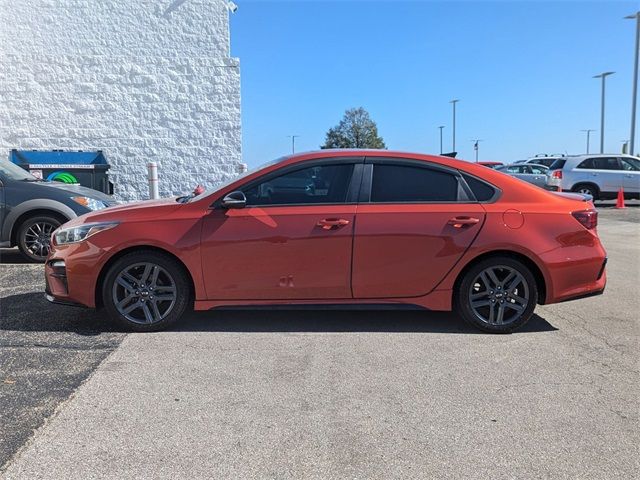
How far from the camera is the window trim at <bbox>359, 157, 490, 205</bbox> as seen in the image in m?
4.83

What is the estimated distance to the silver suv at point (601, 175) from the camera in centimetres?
1852

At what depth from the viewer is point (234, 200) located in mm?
4680

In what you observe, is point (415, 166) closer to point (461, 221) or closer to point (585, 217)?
point (461, 221)

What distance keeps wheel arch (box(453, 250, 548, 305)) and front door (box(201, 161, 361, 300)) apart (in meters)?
0.99

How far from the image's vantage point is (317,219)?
4.70m

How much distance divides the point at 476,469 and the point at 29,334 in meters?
3.77

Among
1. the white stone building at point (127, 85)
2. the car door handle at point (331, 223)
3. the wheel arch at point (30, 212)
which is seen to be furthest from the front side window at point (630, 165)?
the wheel arch at point (30, 212)

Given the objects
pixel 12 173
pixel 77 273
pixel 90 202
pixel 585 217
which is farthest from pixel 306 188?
pixel 12 173

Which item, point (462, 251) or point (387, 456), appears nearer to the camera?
point (387, 456)

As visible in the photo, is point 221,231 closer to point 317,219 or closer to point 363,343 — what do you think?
point 317,219

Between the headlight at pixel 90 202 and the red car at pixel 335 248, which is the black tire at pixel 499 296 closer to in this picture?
the red car at pixel 335 248

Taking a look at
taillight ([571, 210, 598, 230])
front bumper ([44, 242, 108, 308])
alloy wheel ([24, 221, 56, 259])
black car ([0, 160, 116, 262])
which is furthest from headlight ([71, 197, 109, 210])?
taillight ([571, 210, 598, 230])

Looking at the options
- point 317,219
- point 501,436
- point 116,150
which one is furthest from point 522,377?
point 116,150

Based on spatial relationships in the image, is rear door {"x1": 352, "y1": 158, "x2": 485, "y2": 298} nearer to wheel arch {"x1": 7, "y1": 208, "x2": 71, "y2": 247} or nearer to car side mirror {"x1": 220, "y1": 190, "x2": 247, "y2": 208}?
car side mirror {"x1": 220, "y1": 190, "x2": 247, "y2": 208}
